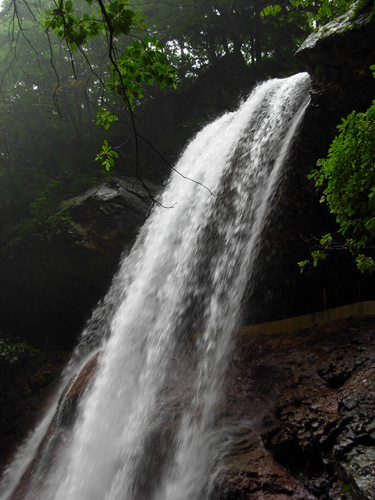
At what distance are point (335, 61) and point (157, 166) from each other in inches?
347

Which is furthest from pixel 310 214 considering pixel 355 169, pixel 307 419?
pixel 307 419

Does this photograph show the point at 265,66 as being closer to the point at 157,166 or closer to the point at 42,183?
the point at 157,166

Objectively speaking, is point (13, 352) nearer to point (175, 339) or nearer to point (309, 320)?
point (175, 339)

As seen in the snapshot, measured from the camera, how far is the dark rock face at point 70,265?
37.6ft

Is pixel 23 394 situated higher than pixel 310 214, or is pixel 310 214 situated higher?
pixel 310 214

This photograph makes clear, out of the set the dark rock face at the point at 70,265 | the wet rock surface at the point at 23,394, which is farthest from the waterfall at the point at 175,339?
the dark rock face at the point at 70,265

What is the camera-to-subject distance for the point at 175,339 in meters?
7.10

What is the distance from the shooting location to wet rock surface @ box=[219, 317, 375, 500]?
140 inches

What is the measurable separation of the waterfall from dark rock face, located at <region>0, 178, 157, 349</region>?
1.16 metres

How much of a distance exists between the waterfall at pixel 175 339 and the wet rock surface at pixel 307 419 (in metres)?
0.43

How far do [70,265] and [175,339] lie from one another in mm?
6141

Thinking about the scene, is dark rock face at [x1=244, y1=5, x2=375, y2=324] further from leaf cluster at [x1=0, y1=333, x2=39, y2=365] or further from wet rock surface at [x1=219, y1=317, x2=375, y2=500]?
leaf cluster at [x1=0, y1=333, x2=39, y2=365]

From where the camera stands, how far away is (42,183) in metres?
15.4

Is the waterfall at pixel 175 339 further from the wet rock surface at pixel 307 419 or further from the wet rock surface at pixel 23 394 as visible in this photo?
the wet rock surface at pixel 23 394
